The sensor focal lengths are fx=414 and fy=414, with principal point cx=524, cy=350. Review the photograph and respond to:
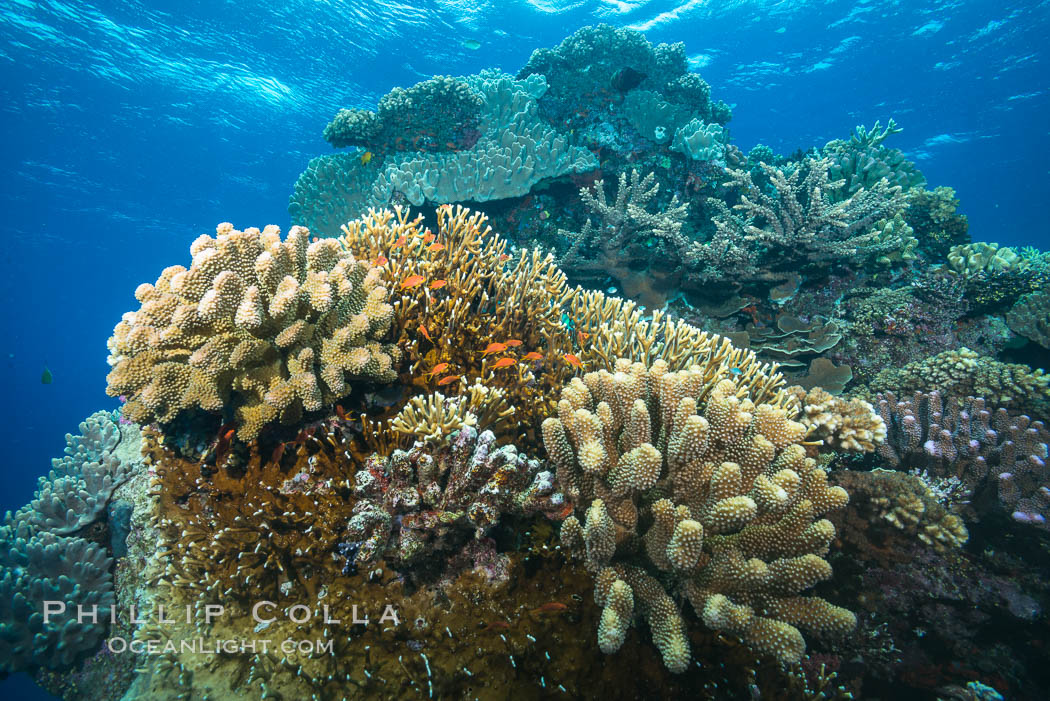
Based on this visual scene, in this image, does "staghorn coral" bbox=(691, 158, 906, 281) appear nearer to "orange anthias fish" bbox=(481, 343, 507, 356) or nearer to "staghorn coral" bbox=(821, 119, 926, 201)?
"staghorn coral" bbox=(821, 119, 926, 201)

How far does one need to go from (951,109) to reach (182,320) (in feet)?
158

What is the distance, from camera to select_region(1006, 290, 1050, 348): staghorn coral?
5.76 meters

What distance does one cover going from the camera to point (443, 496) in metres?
2.67

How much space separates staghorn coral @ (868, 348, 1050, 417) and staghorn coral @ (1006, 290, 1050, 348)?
0.88 metres

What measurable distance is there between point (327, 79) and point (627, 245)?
92.8 ft

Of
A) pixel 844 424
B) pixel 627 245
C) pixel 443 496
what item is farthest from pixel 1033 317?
pixel 443 496

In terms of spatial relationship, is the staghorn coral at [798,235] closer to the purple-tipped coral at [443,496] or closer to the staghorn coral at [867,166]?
the staghorn coral at [867,166]

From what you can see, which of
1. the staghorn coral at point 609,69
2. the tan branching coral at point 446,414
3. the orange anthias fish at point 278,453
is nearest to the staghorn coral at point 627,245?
the staghorn coral at point 609,69

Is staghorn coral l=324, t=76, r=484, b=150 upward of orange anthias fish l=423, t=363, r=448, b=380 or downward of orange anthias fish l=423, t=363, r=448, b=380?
upward

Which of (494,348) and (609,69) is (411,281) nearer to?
(494,348)

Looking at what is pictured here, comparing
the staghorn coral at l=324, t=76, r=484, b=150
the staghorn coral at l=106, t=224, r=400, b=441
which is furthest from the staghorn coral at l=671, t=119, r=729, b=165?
the staghorn coral at l=106, t=224, r=400, b=441

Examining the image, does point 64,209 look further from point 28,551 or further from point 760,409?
point 760,409

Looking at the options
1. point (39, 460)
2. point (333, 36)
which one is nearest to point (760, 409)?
point (333, 36)

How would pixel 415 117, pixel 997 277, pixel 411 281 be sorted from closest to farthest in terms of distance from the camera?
pixel 411 281, pixel 997 277, pixel 415 117
